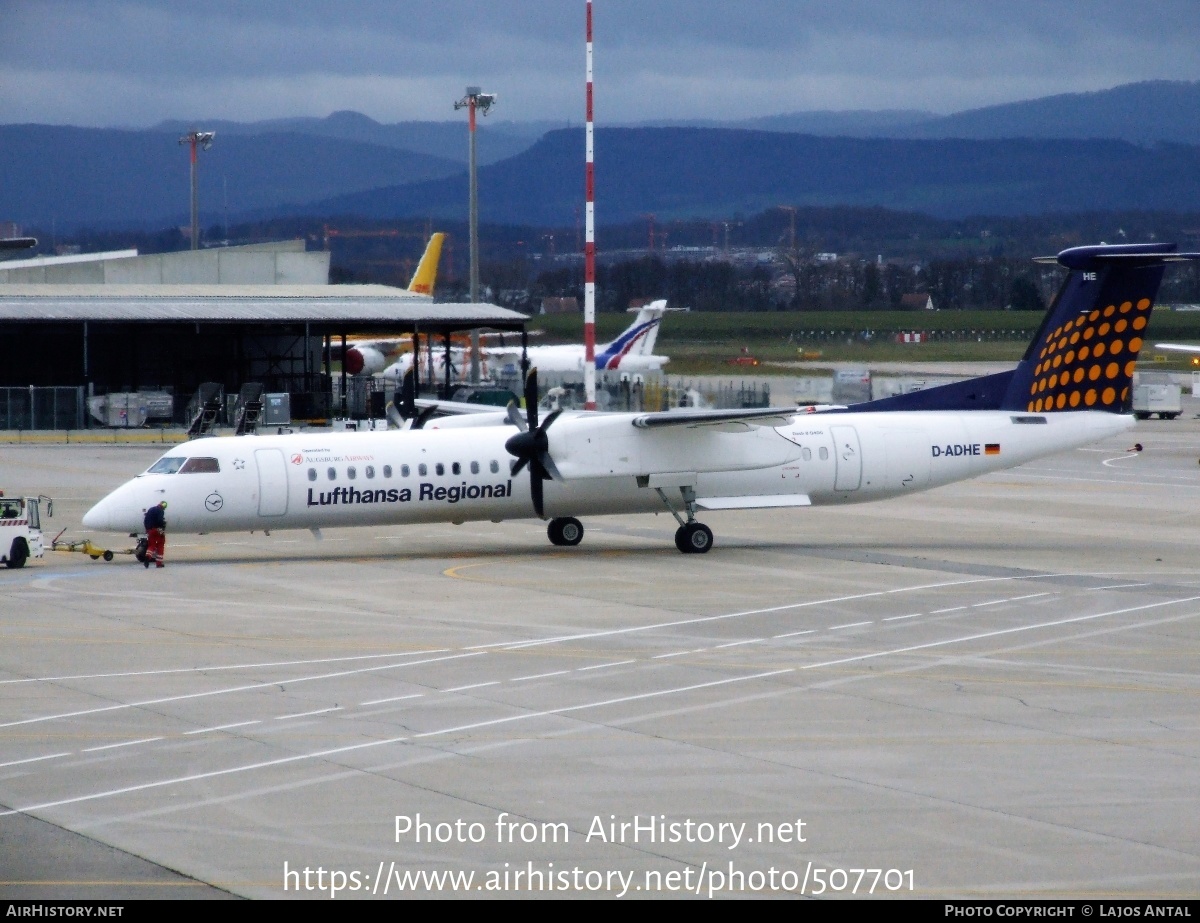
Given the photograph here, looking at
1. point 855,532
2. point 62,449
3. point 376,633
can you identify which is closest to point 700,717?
point 376,633

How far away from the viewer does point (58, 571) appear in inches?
1174

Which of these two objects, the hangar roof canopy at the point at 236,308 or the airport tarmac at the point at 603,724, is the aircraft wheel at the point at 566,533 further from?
the hangar roof canopy at the point at 236,308

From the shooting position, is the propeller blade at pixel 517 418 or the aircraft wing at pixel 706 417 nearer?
the aircraft wing at pixel 706 417

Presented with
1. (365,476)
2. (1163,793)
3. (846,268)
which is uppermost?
(846,268)

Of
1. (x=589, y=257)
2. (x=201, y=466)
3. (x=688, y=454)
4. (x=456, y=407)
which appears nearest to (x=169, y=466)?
(x=201, y=466)

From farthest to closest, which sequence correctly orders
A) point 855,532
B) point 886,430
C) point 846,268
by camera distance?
point 846,268 < point 855,532 < point 886,430

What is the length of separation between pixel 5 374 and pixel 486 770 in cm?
6794

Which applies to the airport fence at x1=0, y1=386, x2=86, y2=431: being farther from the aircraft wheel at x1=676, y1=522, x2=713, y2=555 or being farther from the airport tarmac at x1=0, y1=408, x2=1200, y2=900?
the aircraft wheel at x1=676, y1=522, x2=713, y2=555

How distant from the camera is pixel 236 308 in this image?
73.5 metres

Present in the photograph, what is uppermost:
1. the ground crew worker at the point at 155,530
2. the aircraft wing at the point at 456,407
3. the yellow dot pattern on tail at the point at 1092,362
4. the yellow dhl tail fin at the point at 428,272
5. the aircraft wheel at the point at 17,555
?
the yellow dhl tail fin at the point at 428,272

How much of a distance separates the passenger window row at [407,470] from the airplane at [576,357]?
49172 millimetres

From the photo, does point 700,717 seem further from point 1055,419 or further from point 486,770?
point 1055,419

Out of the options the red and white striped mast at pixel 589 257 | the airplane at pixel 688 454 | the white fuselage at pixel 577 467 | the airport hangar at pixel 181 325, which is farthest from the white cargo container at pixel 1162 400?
the white fuselage at pixel 577 467

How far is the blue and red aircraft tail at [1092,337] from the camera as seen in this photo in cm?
3322
